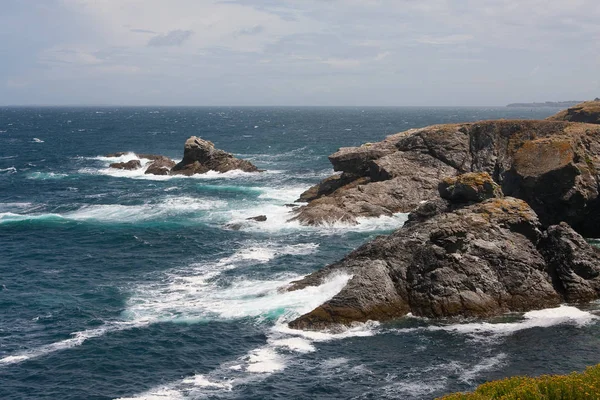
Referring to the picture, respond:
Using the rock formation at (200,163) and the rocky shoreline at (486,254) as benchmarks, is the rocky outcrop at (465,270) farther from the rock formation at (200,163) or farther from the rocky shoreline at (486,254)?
the rock formation at (200,163)

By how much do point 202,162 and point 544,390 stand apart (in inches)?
3571

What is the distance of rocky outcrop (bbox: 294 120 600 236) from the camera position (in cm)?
5462

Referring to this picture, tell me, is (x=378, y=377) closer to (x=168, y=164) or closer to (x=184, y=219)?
(x=184, y=219)

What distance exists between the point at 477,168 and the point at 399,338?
41.1 m

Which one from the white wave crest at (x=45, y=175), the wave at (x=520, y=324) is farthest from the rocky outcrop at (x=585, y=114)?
the white wave crest at (x=45, y=175)

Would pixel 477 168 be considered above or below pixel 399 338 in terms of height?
above

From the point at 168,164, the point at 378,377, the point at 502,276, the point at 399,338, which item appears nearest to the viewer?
the point at 378,377

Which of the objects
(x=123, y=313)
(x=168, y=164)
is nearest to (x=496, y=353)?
(x=123, y=313)

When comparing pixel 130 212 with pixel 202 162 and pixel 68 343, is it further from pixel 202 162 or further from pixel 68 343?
pixel 68 343

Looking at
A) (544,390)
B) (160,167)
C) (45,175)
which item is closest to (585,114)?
(544,390)

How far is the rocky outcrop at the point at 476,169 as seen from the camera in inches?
2151

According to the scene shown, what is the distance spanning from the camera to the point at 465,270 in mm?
41219

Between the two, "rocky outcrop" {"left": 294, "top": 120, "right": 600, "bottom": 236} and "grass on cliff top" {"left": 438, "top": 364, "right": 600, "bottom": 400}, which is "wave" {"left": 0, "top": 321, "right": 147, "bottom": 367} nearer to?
"grass on cliff top" {"left": 438, "top": 364, "right": 600, "bottom": 400}

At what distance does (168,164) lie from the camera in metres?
112
